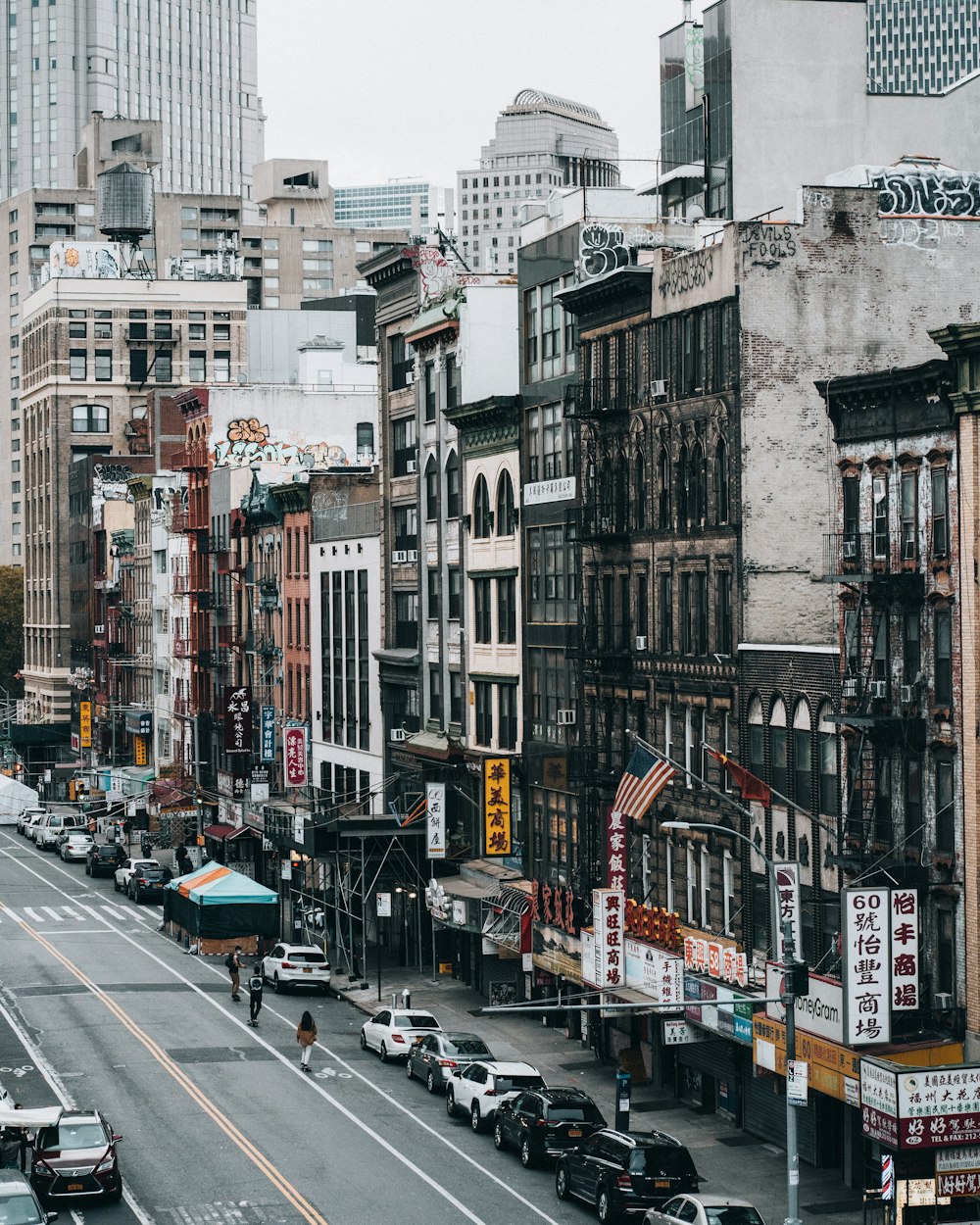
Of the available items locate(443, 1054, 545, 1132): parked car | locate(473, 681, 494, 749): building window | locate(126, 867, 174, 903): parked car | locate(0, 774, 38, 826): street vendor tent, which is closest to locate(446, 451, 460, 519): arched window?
locate(473, 681, 494, 749): building window

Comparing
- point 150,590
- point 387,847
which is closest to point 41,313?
point 150,590

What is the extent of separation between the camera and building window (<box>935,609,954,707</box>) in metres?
41.0

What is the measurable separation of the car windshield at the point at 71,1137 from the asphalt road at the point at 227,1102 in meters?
1.25

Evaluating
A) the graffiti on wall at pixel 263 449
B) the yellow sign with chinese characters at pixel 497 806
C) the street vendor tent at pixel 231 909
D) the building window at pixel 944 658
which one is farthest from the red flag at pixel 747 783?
the graffiti on wall at pixel 263 449

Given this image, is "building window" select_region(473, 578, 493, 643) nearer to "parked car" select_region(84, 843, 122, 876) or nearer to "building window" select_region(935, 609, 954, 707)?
"building window" select_region(935, 609, 954, 707)

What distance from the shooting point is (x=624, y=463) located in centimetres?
5684

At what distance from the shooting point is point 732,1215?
36719mm

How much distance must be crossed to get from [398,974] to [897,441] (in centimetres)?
3688

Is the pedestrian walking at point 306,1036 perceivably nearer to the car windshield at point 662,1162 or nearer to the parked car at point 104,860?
the car windshield at point 662,1162

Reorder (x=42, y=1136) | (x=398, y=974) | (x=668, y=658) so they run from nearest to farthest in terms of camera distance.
→ (x=42, y=1136)
(x=668, y=658)
(x=398, y=974)

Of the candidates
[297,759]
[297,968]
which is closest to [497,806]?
[297,968]

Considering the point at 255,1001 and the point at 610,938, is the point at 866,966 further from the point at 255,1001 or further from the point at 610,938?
the point at 255,1001

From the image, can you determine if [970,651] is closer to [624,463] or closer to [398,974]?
[624,463]

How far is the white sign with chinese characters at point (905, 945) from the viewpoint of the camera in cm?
4088
